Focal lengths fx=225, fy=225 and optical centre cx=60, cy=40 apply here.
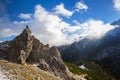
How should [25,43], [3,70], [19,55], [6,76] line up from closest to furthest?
1. [6,76]
2. [3,70]
3. [19,55]
4. [25,43]

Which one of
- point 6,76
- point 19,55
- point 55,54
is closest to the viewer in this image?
point 6,76

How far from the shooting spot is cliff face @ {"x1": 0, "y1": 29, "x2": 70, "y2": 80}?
86312mm

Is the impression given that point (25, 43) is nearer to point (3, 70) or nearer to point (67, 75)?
point (67, 75)

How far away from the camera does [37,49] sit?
9738cm

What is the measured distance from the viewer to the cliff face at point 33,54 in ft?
283

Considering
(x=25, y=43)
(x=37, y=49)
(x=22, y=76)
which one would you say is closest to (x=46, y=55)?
(x=37, y=49)

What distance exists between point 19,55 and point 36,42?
65.2ft

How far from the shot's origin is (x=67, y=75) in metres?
92.4

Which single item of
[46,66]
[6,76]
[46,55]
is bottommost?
[6,76]

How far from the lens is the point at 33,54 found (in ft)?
306

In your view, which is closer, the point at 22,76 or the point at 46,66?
the point at 22,76

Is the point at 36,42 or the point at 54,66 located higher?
the point at 36,42

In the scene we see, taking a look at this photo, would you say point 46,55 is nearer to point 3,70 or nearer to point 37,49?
point 37,49

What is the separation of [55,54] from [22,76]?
165 feet
